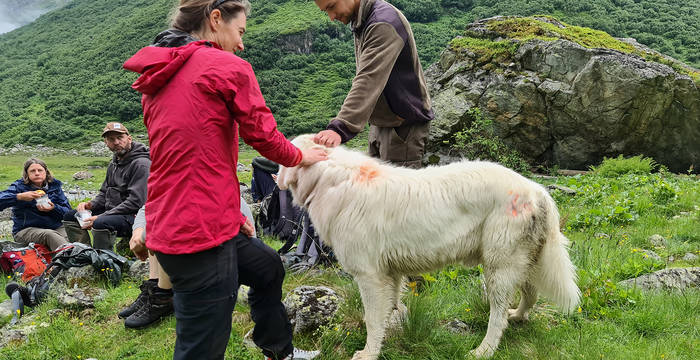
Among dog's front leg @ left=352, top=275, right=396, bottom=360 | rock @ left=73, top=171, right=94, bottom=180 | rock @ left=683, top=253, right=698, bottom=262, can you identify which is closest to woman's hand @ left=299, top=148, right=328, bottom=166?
dog's front leg @ left=352, top=275, right=396, bottom=360

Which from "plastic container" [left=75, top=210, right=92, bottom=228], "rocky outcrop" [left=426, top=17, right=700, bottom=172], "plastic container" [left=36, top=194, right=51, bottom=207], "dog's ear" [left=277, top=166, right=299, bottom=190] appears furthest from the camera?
"rocky outcrop" [left=426, top=17, right=700, bottom=172]

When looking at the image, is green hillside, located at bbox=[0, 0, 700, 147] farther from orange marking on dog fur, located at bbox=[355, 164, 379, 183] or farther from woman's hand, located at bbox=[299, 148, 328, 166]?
woman's hand, located at bbox=[299, 148, 328, 166]

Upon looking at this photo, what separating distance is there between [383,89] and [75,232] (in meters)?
5.93

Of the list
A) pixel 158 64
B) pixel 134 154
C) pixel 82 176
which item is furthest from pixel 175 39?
pixel 82 176

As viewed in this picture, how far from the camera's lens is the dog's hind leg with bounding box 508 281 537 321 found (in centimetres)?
334

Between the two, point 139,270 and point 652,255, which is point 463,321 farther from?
point 139,270

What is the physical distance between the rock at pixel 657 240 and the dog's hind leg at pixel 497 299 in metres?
3.82

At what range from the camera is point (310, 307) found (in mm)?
3641

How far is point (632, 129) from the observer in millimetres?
12883

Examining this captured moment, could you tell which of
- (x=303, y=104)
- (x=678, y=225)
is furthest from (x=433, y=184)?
(x=303, y=104)

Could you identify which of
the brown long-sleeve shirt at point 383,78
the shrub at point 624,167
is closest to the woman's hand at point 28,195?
the brown long-sleeve shirt at point 383,78

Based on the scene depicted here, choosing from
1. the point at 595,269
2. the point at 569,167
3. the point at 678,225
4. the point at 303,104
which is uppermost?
the point at 595,269

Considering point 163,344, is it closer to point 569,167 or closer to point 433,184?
point 433,184

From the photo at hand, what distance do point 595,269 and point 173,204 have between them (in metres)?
4.01
